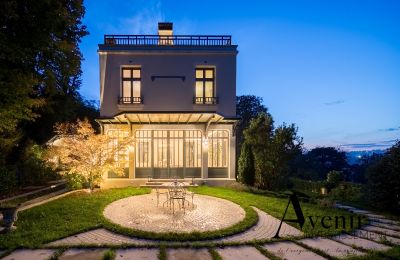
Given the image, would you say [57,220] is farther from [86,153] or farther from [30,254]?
[86,153]

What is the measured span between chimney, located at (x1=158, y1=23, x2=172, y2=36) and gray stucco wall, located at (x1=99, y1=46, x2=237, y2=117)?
1.97 meters

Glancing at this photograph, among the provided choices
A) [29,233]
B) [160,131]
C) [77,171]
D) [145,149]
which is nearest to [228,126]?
[160,131]

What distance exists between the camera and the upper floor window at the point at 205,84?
55.4 ft

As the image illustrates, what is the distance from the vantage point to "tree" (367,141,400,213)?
11.0 metres

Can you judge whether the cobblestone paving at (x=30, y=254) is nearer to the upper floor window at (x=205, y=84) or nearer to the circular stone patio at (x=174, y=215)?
the circular stone patio at (x=174, y=215)

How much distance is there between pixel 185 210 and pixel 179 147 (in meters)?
7.06

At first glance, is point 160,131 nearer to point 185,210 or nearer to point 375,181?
point 185,210

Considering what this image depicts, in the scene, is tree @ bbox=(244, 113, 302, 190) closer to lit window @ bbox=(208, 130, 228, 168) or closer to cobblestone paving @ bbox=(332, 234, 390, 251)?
lit window @ bbox=(208, 130, 228, 168)

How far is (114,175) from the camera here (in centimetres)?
1606

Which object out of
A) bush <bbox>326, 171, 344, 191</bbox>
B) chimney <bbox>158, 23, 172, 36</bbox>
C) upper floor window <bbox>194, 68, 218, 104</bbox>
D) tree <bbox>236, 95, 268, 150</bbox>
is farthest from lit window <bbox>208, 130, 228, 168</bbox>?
tree <bbox>236, 95, 268, 150</bbox>

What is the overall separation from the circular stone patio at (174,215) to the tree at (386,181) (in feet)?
20.9

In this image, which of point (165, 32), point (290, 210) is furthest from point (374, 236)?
point (165, 32)

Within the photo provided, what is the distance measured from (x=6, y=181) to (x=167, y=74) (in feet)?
33.1

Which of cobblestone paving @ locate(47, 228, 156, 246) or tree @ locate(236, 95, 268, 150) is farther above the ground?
tree @ locate(236, 95, 268, 150)
